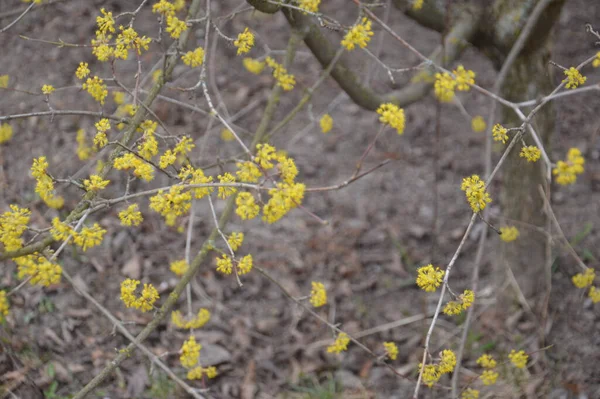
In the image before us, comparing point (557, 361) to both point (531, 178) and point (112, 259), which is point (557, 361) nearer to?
point (531, 178)

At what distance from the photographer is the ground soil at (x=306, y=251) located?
3.37 meters

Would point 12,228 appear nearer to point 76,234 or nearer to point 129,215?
point 76,234

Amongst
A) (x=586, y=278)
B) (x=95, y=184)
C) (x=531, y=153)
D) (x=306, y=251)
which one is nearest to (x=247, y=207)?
(x=95, y=184)

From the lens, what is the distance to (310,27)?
2.83 meters

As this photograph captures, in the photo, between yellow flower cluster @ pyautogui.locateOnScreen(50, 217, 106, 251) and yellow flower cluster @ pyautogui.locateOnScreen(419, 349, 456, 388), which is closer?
yellow flower cluster @ pyautogui.locateOnScreen(50, 217, 106, 251)

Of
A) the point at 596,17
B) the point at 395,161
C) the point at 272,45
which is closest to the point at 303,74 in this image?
the point at 272,45

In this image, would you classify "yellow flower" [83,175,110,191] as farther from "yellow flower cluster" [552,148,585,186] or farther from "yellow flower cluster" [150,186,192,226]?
"yellow flower cluster" [552,148,585,186]

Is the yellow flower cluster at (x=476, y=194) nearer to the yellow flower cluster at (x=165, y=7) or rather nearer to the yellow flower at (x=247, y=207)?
the yellow flower at (x=247, y=207)

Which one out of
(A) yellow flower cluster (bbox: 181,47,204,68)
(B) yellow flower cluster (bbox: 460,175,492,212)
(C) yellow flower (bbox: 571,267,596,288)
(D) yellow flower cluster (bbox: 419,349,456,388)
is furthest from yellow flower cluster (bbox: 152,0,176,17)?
(C) yellow flower (bbox: 571,267,596,288)

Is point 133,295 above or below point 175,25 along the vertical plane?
below

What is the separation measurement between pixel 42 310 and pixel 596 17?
17.1ft

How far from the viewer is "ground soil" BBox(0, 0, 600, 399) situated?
3.37 metres

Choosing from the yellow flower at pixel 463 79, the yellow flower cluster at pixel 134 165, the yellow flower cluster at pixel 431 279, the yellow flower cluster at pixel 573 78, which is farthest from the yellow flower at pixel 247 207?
the yellow flower cluster at pixel 573 78

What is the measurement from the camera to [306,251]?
4266 millimetres
